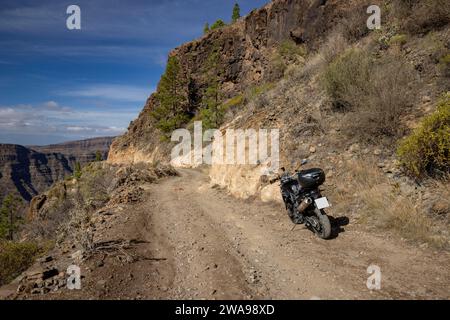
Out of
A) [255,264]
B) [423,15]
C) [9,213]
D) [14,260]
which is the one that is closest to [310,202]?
[255,264]

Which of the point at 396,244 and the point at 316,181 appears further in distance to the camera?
the point at 316,181

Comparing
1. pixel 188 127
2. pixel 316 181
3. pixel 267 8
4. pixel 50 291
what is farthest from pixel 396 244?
pixel 267 8

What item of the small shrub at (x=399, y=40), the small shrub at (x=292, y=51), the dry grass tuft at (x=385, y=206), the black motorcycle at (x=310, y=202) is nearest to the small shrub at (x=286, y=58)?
the small shrub at (x=292, y=51)

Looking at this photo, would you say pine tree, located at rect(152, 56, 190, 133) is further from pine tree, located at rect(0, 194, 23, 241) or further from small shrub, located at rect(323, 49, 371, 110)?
small shrub, located at rect(323, 49, 371, 110)

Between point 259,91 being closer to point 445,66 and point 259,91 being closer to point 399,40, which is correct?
point 399,40

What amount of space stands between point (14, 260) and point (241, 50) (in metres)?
47.3

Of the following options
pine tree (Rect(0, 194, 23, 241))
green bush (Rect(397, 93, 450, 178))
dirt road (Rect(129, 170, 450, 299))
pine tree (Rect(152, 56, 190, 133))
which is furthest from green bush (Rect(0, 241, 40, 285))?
pine tree (Rect(0, 194, 23, 241))

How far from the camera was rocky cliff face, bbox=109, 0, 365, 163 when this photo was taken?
89.5ft

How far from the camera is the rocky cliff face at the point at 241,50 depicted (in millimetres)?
27266

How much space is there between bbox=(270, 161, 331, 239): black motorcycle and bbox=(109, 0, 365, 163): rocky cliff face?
2054 centimetres

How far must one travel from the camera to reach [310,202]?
6633 millimetres
